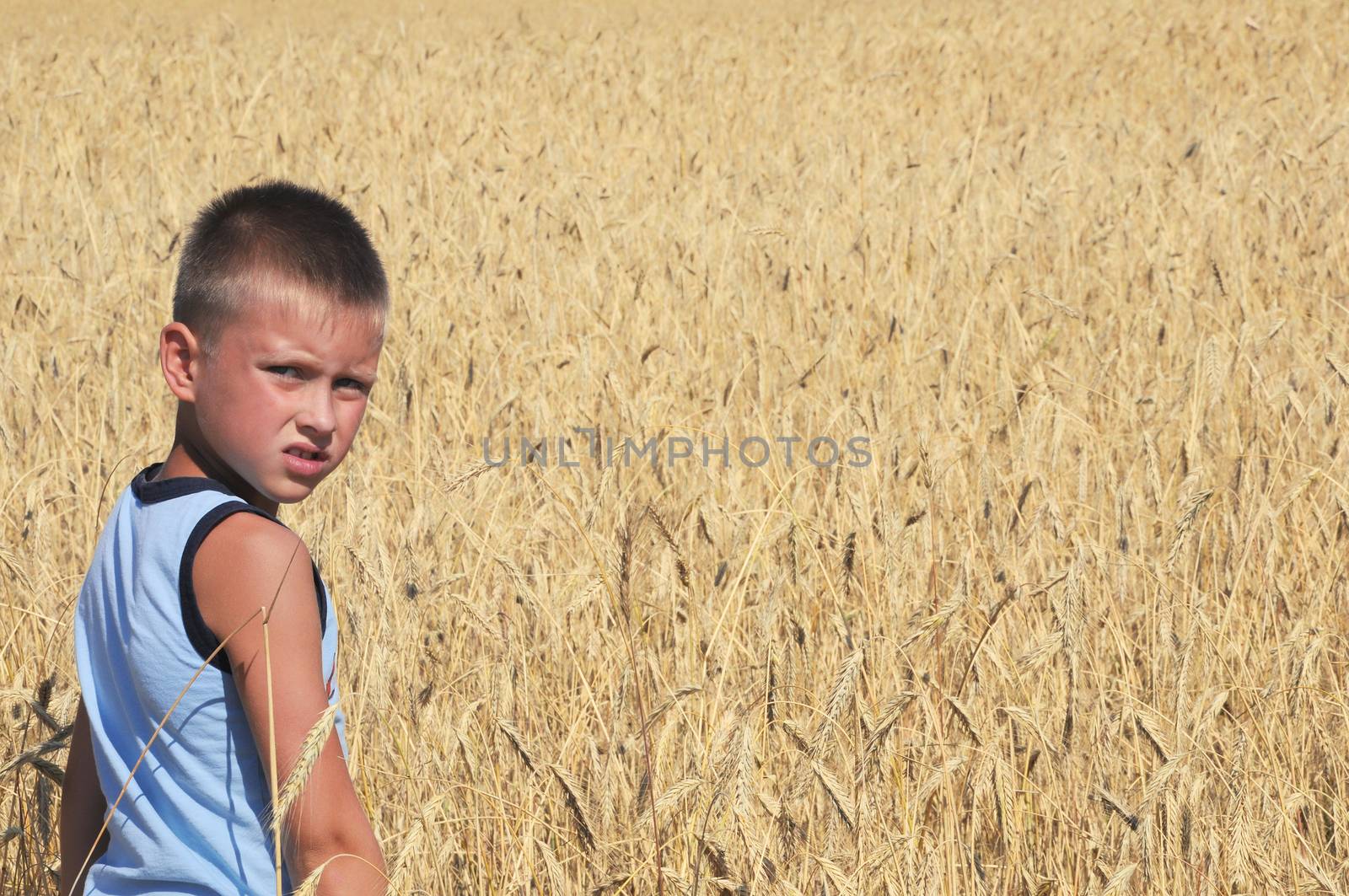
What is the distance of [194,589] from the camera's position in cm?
103

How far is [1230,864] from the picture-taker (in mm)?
1457

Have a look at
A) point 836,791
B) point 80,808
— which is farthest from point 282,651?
point 836,791

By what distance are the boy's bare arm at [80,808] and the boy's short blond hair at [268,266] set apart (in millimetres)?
443

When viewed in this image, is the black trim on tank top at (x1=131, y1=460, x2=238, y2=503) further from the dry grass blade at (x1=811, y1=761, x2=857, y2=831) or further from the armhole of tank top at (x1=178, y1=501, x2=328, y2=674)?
the dry grass blade at (x1=811, y1=761, x2=857, y2=831)

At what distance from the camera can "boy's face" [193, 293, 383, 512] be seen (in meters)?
1.13

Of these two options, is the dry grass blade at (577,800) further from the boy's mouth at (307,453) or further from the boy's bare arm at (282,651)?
the boy's mouth at (307,453)

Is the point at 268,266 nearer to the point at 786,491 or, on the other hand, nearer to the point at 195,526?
the point at 195,526

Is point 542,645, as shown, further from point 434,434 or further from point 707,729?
point 434,434

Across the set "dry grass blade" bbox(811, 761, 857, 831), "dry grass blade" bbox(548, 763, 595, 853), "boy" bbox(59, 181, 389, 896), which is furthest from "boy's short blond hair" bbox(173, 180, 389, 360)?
"dry grass blade" bbox(811, 761, 857, 831)

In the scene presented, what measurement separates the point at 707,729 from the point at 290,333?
93 centimetres

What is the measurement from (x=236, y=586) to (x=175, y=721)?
155 millimetres

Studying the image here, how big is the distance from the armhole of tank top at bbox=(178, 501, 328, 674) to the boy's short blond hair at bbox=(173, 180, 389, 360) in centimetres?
18

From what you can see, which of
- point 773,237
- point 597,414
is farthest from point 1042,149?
point 597,414

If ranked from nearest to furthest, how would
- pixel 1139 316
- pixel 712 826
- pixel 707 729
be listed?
pixel 712 826 → pixel 707 729 → pixel 1139 316
